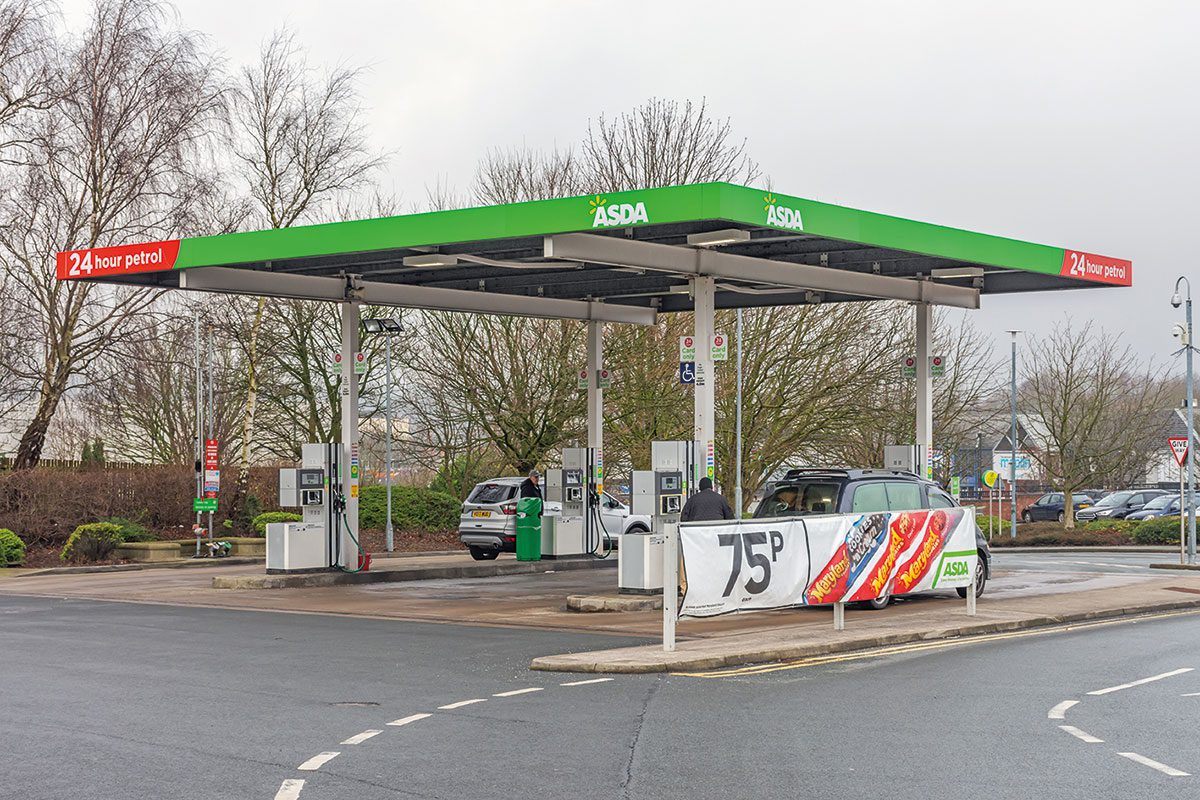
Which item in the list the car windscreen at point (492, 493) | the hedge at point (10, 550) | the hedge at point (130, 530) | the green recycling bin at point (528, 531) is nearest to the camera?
the green recycling bin at point (528, 531)

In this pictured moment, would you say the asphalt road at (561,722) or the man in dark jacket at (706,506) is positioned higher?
the man in dark jacket at (706,506)

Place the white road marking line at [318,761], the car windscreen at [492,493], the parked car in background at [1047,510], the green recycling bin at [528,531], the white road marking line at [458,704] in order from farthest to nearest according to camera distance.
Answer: the parked car in background at [1047,510]
the car windscreen at [492,493]
the green recycling bin at [528,531]
the white road marking line at [458,704]
the white road marking line at [318,761]

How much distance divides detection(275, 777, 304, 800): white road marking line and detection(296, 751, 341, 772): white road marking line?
1.05 ft

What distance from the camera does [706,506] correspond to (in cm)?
1872

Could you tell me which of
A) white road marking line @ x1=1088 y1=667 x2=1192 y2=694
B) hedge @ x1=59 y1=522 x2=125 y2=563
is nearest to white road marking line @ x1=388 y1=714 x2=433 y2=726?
white road marking line @ x1=1088 y1=667 x2=1192 y2=694

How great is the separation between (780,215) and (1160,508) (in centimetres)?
4298

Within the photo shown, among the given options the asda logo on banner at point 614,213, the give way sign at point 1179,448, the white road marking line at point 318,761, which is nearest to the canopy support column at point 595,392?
the asda logo on banner at point 614,213

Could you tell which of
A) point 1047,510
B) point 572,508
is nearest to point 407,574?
point 572,508

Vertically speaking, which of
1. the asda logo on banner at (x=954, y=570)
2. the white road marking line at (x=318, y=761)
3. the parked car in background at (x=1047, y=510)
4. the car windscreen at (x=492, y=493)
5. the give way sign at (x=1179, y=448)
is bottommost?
the parked car in background at (x=1047, y=510)

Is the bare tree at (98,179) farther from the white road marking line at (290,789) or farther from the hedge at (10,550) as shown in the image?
the white road marking line at (290,789)

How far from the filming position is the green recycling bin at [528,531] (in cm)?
2827

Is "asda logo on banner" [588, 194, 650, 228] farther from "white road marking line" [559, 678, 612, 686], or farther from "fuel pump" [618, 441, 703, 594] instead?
"white road marking line" [559, 678, 612, 686]

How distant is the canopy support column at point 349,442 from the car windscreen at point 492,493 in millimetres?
6445

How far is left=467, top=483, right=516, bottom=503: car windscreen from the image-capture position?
3111cm
